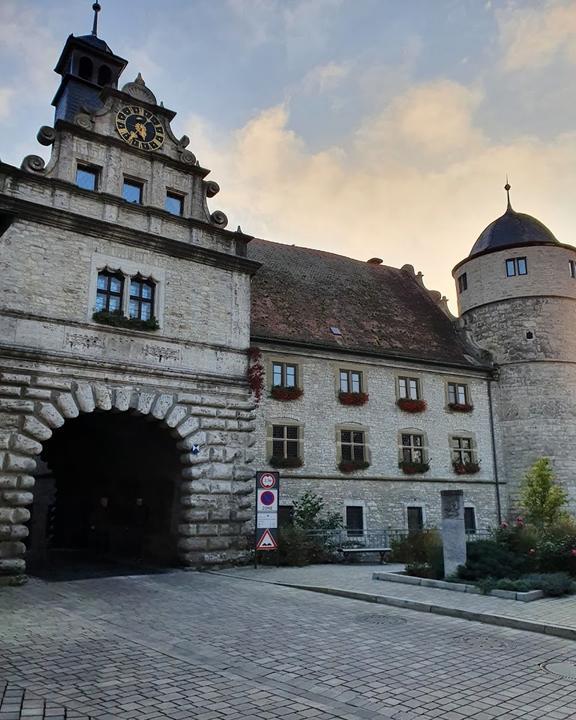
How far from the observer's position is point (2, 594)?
1288cm

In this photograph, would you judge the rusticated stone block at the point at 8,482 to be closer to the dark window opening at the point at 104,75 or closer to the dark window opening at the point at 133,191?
the dark window opening at the point at 133,191

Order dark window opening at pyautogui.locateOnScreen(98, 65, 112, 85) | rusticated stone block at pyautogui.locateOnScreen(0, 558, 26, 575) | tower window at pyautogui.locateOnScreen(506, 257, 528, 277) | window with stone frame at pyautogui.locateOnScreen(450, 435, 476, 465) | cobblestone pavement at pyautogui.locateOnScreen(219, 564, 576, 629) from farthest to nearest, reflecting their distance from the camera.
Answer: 1. tower window at pyautogui.locateOnScreen(506, 257, 528, 277)
2. window with stone frame at pyautogui.locateOnScreen(450, 435, 476, 465)
3. dark window opening at pyautogui.locateOnScreen(98, 65, 112, 85)
4. rusticated stone block at pyautogui.locateOnScreen(0, 558, 26, 575)
5. cobblestone pavement at pyautogui.locateOnScreen(219, 564, 576, 629)

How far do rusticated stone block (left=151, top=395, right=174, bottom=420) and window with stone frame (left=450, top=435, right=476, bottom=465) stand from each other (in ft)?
46.8

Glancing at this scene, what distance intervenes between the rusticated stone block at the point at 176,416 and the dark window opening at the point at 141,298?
299cm

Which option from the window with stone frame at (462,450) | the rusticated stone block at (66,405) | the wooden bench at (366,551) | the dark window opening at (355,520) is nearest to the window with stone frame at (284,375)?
the dark window opening at (355,520)

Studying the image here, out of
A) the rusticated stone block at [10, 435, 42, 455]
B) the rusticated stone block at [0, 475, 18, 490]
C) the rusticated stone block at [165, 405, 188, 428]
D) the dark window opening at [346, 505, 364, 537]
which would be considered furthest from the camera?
the dark window opening at [346, 505, 364, 537]

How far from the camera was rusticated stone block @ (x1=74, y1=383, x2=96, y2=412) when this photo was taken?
53.6 feet

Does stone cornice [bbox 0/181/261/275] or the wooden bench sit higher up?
stone cornice [bbox 0/181/261/275]

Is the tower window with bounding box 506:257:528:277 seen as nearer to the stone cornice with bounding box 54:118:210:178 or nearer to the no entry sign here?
the stone cornice with bounding box 54:118:210:178

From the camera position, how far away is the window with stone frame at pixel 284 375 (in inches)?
906

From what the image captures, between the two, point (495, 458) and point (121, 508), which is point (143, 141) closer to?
point (121, 508)

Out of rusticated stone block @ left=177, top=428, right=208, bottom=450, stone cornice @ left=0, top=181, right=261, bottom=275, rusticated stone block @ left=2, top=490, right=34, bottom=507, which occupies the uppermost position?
stone cornice @ left=0, top=181, right=261, bottom=275

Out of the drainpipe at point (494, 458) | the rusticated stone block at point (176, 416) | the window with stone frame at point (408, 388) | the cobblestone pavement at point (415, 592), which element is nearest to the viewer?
the cobblestone pavement at point (415, 592)

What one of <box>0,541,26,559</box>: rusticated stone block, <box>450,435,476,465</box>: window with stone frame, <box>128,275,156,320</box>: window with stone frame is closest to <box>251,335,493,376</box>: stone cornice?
<box>450,435,476,465</box>: window with stone frame
